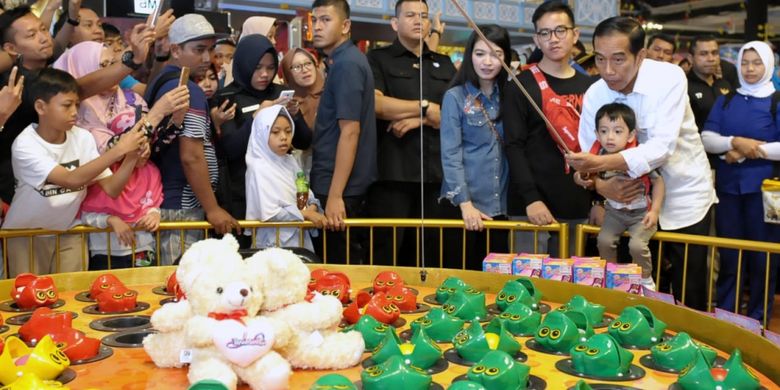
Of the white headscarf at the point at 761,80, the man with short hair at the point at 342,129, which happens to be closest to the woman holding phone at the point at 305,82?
the man with short hair at the point at 342,129

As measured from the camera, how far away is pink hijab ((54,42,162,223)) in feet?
14.8

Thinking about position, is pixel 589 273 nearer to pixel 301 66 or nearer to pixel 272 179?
pixel 272 179

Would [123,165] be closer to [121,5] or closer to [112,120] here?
[112,120]

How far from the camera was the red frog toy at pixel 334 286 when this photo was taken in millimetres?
3125

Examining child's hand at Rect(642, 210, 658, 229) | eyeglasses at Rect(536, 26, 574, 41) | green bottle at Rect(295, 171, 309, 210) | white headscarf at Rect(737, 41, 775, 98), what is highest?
eyeglasses at Rect(536, 26, 574, 41)

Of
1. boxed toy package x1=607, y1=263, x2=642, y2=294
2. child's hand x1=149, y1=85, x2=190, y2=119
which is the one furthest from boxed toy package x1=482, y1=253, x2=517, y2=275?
child's hand x1=149, y1=85, x2=190, y2=119

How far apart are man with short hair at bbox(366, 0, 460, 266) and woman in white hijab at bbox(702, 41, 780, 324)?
6.24ft

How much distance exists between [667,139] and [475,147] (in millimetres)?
1167

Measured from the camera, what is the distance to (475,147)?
5047 millimetres

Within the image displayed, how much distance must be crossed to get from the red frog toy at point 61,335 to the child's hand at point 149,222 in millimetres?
1633

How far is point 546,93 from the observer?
4801 mm

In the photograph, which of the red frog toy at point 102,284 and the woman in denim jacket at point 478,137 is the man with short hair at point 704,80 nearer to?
the woman in denim jacket at point 478,137

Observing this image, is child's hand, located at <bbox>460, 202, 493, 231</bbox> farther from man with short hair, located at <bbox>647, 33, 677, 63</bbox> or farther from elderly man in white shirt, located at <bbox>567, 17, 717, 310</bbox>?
man with short hair, located at <bbox>647, 33, 677, 63</bbox>

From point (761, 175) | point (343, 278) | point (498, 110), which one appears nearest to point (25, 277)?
point (343, 278)
